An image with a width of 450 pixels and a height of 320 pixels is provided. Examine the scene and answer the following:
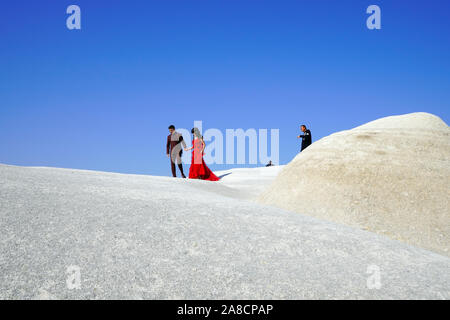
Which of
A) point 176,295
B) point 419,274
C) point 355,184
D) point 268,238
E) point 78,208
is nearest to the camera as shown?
point 176,295

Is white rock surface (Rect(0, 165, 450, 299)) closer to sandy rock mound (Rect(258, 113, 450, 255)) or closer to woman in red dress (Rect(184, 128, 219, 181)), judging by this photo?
sandy rock mound (Rect(258, 113, 450, 255))

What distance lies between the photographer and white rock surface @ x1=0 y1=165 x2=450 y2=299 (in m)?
2.29

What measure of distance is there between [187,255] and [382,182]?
344 centimetres

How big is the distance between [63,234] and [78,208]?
579 millimetres

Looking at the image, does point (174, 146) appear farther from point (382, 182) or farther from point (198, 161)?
point (382, 182)

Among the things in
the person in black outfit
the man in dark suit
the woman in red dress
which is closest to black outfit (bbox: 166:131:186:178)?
the man in dark suit

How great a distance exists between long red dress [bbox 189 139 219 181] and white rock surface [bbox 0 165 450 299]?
22.9 ft

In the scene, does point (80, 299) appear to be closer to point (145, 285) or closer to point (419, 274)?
point (145, 285)

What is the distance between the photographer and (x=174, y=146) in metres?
Result: 10.7

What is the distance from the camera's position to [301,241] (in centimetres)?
308
